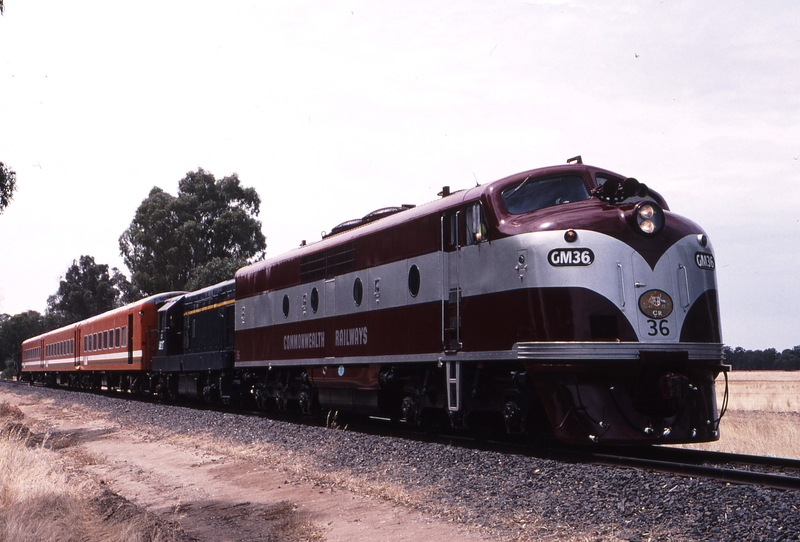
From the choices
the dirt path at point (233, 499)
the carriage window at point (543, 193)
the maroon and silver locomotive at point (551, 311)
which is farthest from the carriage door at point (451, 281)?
the dirt path at point (233, 499)

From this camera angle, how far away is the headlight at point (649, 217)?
10680mm

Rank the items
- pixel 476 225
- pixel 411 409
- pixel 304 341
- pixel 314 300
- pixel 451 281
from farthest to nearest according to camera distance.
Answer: pixel 304 341 < pixel 314 300 < pixel 411 409 < pixel 451 281 < pixel 476 225

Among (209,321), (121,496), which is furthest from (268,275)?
(121,496)

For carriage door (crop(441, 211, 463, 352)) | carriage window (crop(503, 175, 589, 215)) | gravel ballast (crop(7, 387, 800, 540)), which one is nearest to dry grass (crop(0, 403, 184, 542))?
gravel ballast (crop(7, 387, 800, 540))

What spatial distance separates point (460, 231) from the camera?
12.5m

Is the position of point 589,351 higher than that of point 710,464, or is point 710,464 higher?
point 589,351

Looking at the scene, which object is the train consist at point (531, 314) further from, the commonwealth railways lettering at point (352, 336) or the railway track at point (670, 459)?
the railway track at point (670, 459)

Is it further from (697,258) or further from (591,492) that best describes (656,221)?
(591,492)

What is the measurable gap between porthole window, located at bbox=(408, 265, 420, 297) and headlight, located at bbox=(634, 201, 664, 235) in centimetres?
406

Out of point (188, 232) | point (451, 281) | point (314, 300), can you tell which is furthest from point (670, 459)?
point (188, 232)

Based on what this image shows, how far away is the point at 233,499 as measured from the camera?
956 cm

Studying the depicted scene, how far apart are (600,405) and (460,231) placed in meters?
3.56

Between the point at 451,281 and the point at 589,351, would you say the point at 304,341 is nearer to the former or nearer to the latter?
the point at 451,281

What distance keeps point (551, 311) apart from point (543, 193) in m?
2.13
